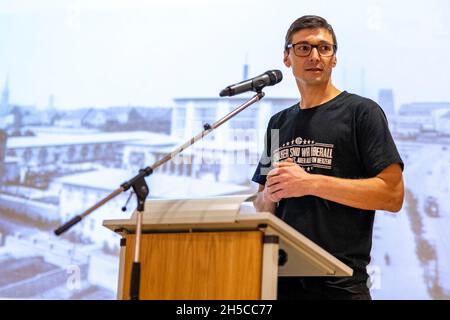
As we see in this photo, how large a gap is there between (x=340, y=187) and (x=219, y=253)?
454mm

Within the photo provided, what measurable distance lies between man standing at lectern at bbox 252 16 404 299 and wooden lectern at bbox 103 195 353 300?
214 mm

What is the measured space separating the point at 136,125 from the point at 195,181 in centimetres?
53

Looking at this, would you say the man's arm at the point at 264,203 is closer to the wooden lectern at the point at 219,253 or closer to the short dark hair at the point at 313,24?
the wooden lectern at the point at 219,253

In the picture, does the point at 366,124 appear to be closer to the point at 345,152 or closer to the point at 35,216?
the point at 345,152

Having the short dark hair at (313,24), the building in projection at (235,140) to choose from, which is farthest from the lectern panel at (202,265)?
the building in projection at (235,140)

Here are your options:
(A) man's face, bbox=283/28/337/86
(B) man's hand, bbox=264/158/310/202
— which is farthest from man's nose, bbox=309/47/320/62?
(B) man's hand, bbox=264/158/310/202

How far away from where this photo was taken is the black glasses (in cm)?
190

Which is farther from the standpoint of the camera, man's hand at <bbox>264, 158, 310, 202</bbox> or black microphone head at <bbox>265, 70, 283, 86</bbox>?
black microphone head at <bbox>265, 70, 283, 86</bbox>

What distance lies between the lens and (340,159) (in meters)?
1.77

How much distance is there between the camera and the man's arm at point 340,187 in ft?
5.12

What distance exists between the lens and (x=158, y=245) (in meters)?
1.43

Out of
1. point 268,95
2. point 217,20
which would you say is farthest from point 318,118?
point 217,20

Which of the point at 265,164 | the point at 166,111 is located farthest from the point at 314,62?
the point at 166,111

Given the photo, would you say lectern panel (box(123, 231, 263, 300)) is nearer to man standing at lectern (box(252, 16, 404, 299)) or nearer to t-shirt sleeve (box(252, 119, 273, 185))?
man standing at lectern (box(252, 16, 404, 299))
